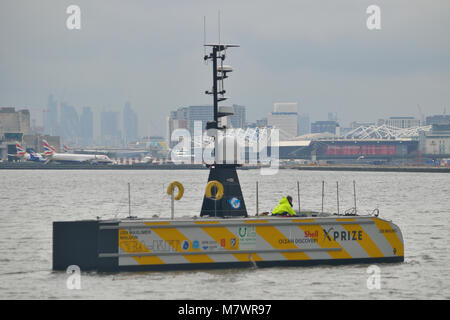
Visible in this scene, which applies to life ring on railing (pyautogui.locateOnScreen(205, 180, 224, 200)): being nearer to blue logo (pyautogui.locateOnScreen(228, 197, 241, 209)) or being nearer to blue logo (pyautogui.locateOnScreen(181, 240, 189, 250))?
blue logo (pyautogui.locateOnScreen(228, 197, 241, 209))

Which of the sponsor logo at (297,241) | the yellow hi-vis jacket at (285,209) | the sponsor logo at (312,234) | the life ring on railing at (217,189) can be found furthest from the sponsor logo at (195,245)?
the sponsor logo at (312,234)

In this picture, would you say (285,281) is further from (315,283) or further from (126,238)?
(126,238)

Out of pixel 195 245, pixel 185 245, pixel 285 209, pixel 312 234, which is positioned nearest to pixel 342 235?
pixel 312 234

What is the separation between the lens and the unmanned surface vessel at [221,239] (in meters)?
18.3

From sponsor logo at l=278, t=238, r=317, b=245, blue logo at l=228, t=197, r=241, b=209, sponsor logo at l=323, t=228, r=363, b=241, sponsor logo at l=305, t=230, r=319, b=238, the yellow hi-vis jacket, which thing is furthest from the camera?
blue logo at l=228, t=197, r=241, b=209

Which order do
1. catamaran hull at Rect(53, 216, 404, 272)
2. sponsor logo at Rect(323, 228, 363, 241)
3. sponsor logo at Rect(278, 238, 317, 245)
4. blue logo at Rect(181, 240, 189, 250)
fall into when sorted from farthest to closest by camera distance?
sponsor logo at Rect(323, 228, 363, 241)
sponsor logo at Rect(278, 238, 317, 245)
blue logo at Rect(181, 240, 189, 250)
catamaran hull at Rect(53, 216, 404, 272)

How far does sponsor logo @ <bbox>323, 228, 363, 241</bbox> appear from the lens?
19.4m

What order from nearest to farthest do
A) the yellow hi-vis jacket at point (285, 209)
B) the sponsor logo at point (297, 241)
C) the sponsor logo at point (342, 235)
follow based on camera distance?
the sponsor logo at point (297, 241) → the sponsor logo at point (342, 235) → the yellow hi-vis jacket at point (285, 209)

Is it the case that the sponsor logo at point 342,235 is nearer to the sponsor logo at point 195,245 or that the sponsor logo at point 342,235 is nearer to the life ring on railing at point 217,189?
the life ring on railing at point 217,189

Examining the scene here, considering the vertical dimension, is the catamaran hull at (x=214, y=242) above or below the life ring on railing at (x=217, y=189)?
below

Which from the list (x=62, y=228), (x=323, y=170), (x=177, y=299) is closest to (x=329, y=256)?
(x=177, y=299)

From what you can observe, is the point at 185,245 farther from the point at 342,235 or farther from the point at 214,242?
the point at 342,235

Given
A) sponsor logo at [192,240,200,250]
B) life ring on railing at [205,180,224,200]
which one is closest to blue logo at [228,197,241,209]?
life ring on railing at [205,180,224,200]

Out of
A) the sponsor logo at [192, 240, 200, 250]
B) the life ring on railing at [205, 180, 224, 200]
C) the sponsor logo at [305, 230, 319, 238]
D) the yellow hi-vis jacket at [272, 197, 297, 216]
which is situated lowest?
the sponsor logo at [192, 240, 200, 250]
